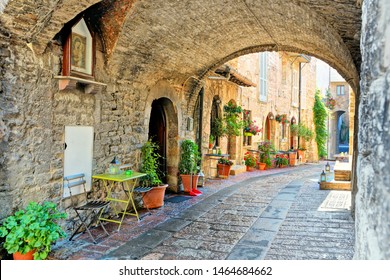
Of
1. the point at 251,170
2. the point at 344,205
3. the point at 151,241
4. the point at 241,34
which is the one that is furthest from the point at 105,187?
the point at 251,170

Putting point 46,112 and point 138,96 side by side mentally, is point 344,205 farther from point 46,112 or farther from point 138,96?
point 46,112

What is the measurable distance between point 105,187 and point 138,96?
1.80 meters

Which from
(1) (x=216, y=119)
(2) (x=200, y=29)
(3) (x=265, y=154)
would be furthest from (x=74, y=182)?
(3) (x=265, y=154)

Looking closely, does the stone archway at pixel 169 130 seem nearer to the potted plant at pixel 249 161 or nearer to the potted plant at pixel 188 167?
the potted plant at pixel 188 167

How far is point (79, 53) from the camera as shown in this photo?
174 inches

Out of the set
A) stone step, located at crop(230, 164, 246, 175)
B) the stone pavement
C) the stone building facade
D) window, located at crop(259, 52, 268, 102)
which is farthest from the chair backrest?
window, located at crop(259, 52, 268, 102)

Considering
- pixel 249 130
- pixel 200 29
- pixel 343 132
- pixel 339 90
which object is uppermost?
pixel 339 90

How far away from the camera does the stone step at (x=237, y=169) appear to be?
36.9 feet

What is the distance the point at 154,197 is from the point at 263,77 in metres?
10.0

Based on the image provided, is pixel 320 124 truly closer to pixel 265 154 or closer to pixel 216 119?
pixel 265 154

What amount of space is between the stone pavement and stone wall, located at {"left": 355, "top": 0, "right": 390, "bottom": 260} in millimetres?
3108

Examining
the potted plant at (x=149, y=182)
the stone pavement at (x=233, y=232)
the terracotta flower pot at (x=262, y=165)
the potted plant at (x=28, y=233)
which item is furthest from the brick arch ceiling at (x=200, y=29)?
the terracotta flower pot at (x=262, y=165)

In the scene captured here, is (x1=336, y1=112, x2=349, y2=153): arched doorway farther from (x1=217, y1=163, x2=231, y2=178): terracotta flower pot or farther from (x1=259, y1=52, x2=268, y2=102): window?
(x1=217, y1=163, x2=231, y2=178): terracotta flower pot

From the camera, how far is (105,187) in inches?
207
